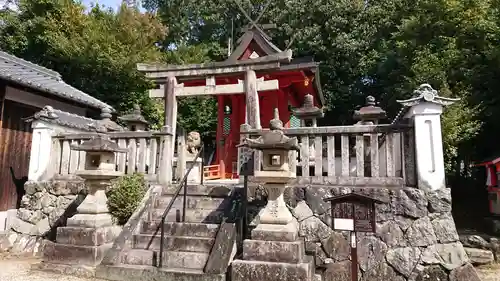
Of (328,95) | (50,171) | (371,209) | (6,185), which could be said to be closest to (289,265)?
(371,209)

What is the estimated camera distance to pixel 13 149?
9.77m

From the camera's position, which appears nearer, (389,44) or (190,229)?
(190,229)

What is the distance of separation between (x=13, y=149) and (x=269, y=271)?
859cm

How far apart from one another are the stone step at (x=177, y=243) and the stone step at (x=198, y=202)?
0.90 m

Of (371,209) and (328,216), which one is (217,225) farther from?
(371,209)

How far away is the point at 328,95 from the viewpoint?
71.2 feet

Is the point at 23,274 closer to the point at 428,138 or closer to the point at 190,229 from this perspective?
the point at 190,229

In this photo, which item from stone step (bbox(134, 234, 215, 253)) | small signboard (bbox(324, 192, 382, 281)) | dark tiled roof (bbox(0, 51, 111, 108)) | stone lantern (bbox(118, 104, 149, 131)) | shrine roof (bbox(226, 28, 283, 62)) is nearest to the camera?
small signboard (bbox(324, 192, 382, 281))

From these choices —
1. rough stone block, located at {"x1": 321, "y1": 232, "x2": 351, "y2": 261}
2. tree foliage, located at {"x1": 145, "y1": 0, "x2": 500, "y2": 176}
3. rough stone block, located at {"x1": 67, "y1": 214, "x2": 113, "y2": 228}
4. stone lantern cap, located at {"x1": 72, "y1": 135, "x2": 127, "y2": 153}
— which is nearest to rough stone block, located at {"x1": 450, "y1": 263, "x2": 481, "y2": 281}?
rough stone block, located at {"x1": 321, "y1": 232, "x2": 351, "y2": 261}

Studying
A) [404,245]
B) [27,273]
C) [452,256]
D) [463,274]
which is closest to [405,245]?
[404,245]

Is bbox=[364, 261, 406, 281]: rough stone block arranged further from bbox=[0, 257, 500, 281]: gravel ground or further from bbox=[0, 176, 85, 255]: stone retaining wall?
bbox=[0, 176, 85, 255]: stone retaining wall

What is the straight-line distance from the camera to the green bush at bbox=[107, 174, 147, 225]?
6906 mm

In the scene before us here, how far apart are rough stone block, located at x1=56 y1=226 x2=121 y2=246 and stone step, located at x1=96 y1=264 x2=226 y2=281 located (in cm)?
60

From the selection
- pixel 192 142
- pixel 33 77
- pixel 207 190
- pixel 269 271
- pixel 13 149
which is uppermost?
pixel 33 77
